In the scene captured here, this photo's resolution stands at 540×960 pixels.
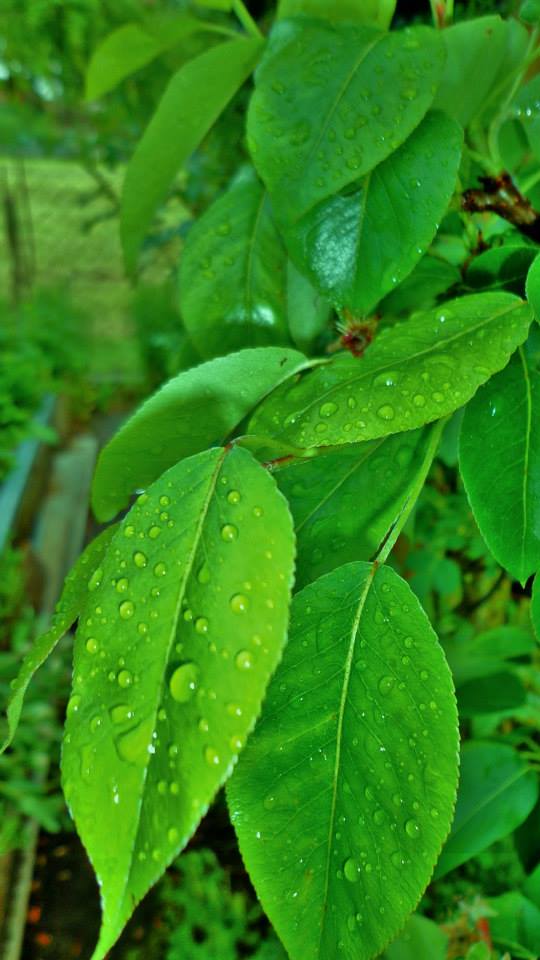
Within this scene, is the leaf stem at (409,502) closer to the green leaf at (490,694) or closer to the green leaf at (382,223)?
the green leaf at (382,223)

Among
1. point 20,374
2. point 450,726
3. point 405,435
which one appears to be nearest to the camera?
point 450,726

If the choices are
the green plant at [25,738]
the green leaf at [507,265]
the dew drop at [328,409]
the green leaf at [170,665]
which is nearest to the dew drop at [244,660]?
the green leaf at [170,665]

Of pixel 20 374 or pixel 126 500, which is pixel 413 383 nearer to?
pixel 126 500

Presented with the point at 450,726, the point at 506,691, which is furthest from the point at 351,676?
the point at 506,691

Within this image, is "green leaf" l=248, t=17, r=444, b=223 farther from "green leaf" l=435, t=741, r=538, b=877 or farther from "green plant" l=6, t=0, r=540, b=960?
"green leaf" l=435, t=741, r=538, b=877

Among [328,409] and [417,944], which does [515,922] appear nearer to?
[417,944]
